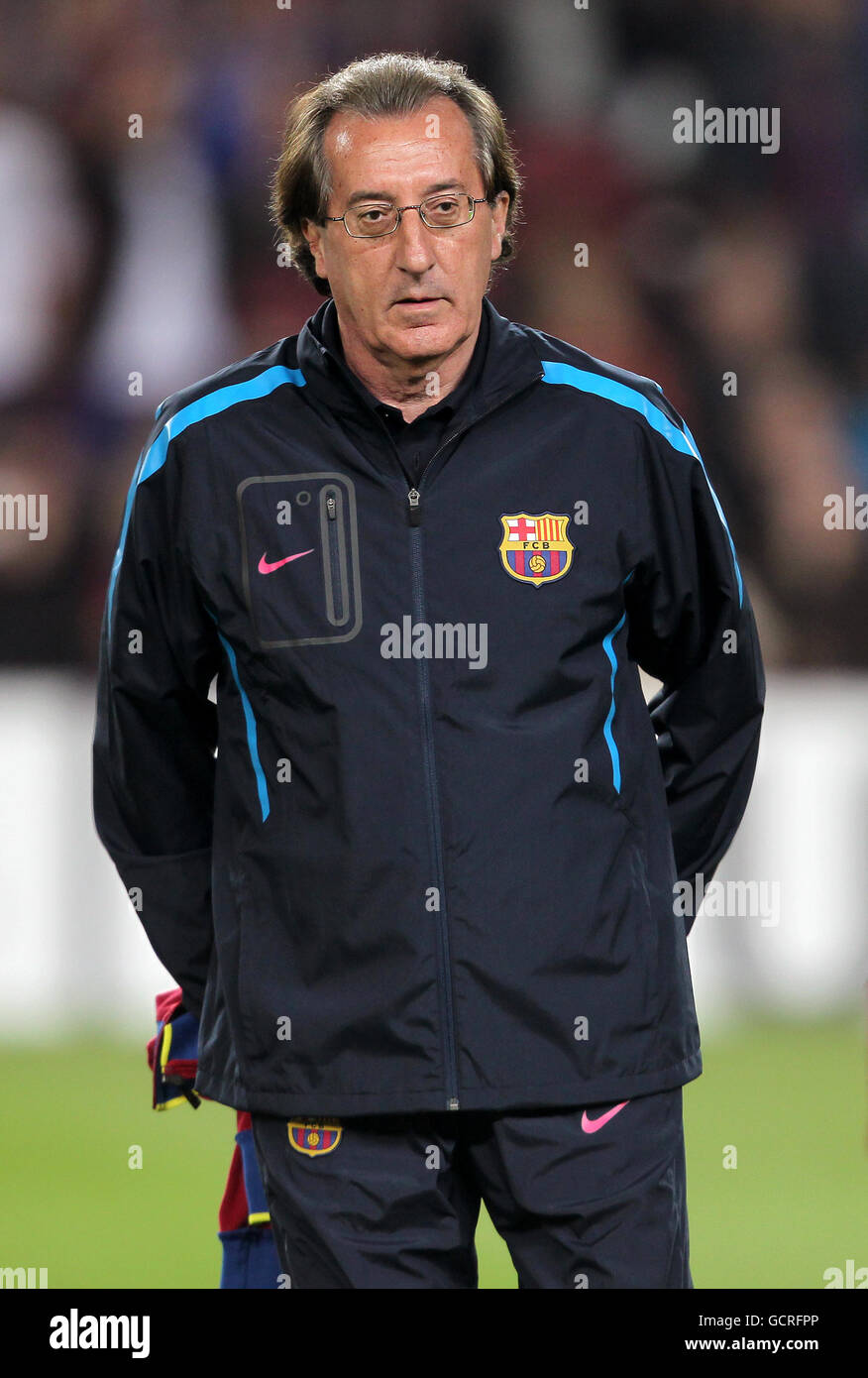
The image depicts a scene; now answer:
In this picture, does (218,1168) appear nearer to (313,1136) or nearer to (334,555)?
(313,1136)

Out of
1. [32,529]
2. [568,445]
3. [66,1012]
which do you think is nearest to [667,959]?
[568,445]

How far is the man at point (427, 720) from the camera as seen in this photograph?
218 cm

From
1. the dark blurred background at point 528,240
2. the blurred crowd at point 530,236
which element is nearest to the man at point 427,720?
the dark blurred background at point 528,240

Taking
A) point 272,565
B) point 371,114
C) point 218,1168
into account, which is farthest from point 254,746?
point 218,1168

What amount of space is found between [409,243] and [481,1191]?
1068 millimetres

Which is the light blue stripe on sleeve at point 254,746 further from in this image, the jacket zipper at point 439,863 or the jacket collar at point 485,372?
the jacket collar at point 485,372

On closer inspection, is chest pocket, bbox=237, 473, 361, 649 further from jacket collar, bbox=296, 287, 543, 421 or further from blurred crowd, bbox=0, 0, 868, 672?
blurred crowd, bbox=0, 0, 868, 672

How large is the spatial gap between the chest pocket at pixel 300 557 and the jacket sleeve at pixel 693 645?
347mm

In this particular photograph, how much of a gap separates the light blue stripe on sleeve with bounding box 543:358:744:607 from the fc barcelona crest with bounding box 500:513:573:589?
0.61ft

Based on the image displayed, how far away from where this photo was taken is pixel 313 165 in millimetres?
2373

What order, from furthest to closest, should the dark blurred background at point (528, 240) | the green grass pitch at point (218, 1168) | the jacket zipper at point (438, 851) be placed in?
1. the dark blurred background at point (528, 240)
2. the green grass pitch at point (218, 1168)
3. the jacket zipper at point (438, 851)

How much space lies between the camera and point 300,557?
89.2 inches

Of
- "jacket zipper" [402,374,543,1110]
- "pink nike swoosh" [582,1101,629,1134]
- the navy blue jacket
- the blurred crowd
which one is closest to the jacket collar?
the navy blue jacket

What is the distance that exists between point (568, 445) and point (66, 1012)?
10.00 ft
